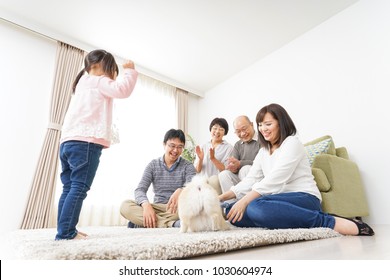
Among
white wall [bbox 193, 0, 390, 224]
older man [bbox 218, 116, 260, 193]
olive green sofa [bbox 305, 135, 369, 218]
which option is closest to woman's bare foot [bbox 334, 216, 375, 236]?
olive green sofa [bbox 305, 135, 369, 218]

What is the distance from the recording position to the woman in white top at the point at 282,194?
1294 mm

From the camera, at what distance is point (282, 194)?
137 cm

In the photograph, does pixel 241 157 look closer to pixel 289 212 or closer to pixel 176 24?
pixel 289 212

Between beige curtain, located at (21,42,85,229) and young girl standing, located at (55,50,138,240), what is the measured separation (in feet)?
5.64

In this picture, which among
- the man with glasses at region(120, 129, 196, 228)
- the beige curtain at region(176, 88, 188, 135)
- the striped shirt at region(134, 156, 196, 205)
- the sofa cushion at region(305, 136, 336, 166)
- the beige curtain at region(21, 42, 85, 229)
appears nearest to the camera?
the man with glasses at region(120, 129, 196, 228)

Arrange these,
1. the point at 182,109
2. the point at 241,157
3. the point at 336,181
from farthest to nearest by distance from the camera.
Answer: the point at 182,109 < the point at 241,157 < the point at 336,181

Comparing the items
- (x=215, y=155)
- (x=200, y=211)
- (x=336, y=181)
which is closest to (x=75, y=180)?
(x=200, y=211)

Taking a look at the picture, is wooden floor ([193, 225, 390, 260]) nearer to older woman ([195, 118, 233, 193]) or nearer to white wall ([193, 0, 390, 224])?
older woman ([195, 118, 233, 193])

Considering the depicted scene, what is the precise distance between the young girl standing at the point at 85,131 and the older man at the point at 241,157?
109cm

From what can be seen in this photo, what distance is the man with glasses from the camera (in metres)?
1.91

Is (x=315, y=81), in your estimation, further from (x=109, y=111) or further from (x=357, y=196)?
(x=109, y=111)

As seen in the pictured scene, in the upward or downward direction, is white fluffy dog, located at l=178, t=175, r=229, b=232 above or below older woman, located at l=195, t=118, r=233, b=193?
below

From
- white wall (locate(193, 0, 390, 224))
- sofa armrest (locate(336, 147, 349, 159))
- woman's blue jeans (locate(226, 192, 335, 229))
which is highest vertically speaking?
white wall (locate(193, 0, 390, 224))

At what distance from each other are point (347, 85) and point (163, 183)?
6.93ft
